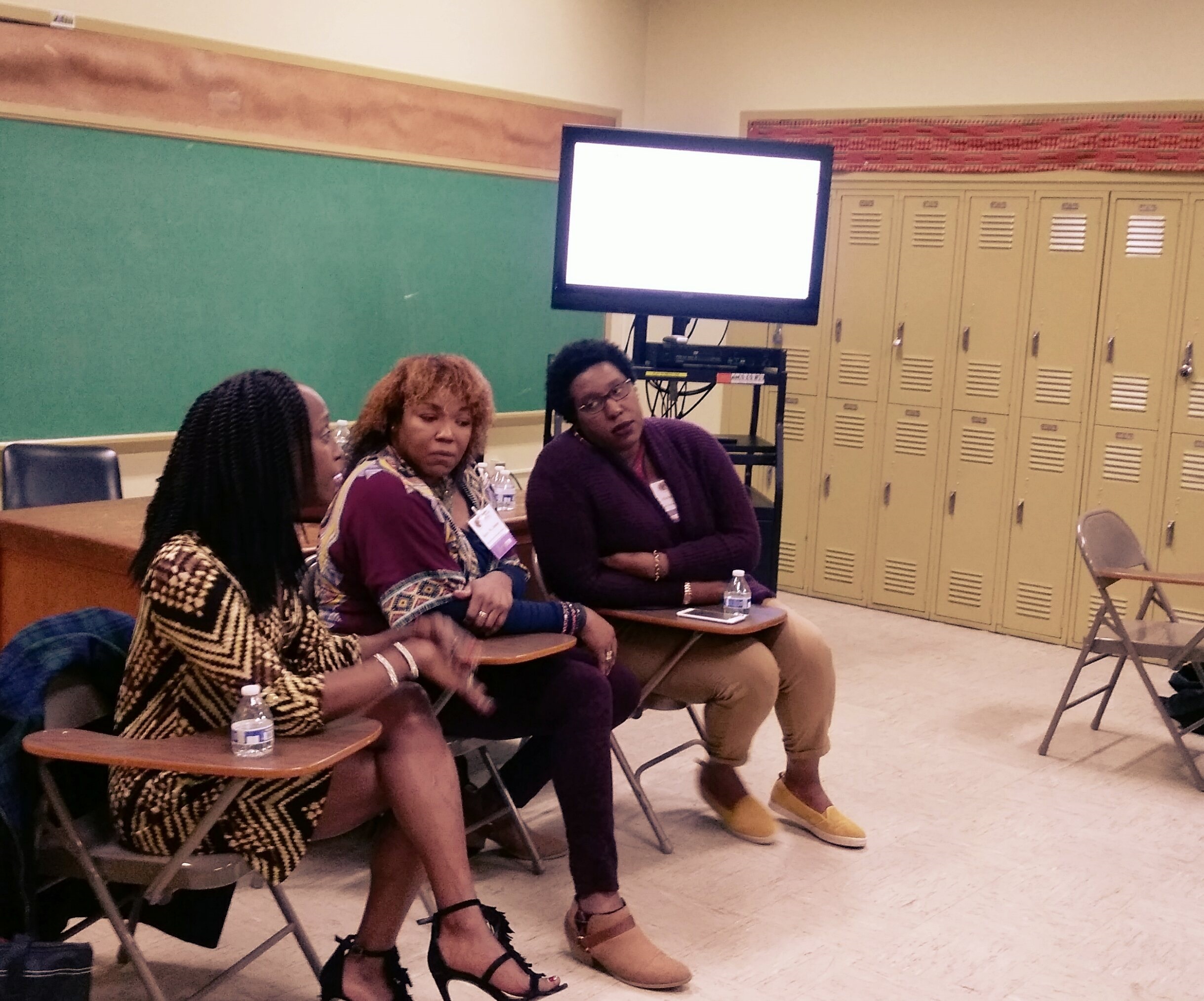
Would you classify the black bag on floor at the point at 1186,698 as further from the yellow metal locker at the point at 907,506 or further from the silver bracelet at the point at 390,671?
the silver bracelet at the point at 390,671

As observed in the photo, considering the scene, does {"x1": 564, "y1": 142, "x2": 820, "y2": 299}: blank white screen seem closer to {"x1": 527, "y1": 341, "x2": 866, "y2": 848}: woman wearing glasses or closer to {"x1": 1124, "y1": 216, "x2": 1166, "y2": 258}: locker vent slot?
{"x1": 1124, "y1": 216, "x2": 1166, "y2": 258}: locker vent slot

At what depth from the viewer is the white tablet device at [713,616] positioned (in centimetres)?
313

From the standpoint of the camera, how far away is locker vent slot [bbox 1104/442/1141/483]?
558 centimetres

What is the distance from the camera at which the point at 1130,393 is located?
5574mm

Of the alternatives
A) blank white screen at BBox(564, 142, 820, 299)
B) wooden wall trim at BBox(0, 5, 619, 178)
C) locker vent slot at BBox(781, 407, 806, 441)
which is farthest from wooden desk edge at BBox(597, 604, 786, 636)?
locker vent slot at BBox(781, 407, 806, 441)

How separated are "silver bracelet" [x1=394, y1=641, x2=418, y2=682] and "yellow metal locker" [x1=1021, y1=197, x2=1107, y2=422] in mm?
4105

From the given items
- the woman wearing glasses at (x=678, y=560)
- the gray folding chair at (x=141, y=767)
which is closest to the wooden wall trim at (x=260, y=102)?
the woman wearing glasses at (x=678, y=560)

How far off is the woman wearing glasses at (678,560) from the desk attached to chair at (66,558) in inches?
16.9

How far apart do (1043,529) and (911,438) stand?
2.35 feet

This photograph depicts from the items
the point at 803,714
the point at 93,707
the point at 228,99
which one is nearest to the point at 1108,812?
the point at 803,714

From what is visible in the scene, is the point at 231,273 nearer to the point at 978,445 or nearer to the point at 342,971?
the point at 342,971

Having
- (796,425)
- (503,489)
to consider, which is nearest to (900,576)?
(796,425)

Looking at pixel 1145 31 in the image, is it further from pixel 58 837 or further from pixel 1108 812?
pixel 58 837

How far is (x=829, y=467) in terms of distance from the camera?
21.0 ft
